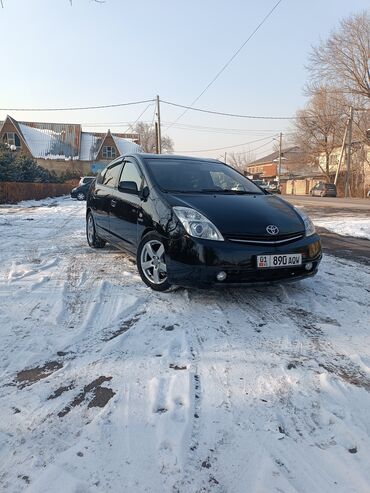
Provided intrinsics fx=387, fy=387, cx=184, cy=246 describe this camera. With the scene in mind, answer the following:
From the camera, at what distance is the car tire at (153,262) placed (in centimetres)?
411

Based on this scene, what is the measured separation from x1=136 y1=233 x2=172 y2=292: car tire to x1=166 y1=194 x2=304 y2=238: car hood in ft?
1.62

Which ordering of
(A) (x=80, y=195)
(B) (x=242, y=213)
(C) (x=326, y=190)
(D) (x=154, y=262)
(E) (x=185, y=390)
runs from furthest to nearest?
(C) (x=326, y=190) → (A) (x=80, y=195) → (D) (x=154, y=262) → (B) (x=242, y=213) → (E) (x=185, y=390)

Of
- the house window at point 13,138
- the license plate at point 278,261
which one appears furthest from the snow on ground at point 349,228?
the house window at point 13,138

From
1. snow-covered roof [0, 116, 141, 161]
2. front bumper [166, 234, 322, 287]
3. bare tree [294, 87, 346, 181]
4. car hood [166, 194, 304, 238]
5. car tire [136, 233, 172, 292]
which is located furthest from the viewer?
snow-covered roof [0, 116, 141, 161]

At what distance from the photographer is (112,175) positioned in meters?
5.94

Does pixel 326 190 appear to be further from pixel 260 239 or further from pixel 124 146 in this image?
pixel 260 239

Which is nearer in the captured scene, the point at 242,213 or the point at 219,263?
the point at 219,263

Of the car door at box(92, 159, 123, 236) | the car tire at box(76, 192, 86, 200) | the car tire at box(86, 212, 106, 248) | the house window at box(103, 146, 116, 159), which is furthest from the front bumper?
the house window at box(103, 146, 116, 159)

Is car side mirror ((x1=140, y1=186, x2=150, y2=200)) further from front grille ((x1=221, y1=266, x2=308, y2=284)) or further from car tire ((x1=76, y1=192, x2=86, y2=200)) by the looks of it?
car tire ((x1=76, y1=192, x2=86, y2=200))

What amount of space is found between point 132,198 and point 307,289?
7.71ft

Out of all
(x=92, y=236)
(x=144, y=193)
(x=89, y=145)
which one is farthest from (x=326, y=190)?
(x=144, y=193)

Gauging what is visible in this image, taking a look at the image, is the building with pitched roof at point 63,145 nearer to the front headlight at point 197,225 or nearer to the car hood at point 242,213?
the car hood at point 242,213

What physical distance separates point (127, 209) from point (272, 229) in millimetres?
1992

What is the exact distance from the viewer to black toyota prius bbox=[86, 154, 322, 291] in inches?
142
